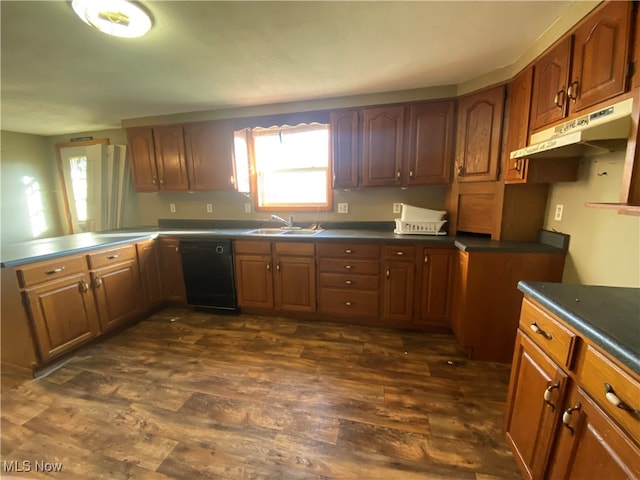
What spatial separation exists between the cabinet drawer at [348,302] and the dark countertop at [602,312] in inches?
56.6

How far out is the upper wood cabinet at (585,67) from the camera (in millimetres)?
1128

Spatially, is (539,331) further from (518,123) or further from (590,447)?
(518,123)

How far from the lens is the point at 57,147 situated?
391 centimetres

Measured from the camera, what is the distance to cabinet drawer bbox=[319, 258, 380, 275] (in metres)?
2.46

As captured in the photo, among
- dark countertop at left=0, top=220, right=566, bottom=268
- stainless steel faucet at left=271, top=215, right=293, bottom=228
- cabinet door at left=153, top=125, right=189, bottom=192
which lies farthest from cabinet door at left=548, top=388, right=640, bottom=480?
cabinet door at left=153, top=125, right=189, bottom=192

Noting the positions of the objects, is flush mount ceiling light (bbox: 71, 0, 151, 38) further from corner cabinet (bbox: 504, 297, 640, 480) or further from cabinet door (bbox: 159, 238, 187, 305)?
corner cabinet (bbox: 504, 297, 640, 480)

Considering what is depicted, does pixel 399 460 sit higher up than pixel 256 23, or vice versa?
pixel 256 23

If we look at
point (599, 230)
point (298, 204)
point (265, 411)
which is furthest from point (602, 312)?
point (298, 204)

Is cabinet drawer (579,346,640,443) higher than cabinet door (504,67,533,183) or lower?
lower

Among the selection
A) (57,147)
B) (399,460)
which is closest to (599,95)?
(399,460)

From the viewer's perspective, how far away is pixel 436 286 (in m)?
2.31

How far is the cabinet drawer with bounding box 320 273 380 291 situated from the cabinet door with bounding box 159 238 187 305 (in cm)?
163

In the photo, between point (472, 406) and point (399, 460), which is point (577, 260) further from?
point (399, 460)

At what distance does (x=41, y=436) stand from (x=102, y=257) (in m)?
Answer: 1.36
